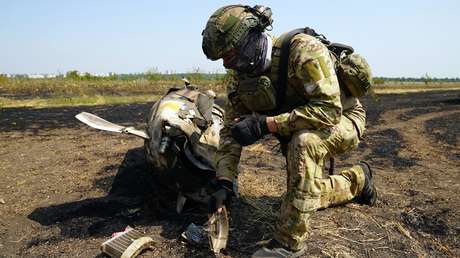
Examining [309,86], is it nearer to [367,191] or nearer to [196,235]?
[196,235]

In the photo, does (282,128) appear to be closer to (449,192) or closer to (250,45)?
(250,45)

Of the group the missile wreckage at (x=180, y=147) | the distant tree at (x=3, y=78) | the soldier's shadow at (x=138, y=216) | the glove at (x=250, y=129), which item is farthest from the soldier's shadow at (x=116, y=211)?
the distant tree at (x=3, y=78)

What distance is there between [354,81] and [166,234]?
6.92 feet

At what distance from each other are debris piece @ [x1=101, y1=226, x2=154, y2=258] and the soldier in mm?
608

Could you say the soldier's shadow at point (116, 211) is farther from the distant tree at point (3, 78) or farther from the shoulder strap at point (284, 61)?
the distant tree at point (3, 78)

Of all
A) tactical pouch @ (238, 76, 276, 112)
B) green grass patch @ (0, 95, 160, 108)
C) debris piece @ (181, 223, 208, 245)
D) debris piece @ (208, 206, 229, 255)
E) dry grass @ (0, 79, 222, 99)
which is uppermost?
tactical pouch @ (238, 76, 276, 112)

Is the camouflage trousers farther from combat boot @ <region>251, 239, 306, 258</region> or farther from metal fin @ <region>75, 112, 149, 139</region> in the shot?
metal fin @ <region>75, 112, 149, 139</region>

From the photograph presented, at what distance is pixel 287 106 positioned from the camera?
3.50 metres

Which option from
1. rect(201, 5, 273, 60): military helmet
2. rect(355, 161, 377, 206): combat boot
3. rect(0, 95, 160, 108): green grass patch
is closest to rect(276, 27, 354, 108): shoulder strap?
rect(201, 5, 273, 60): military helmet

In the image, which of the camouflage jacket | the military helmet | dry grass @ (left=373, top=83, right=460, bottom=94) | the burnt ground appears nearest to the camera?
the camouflage jacket

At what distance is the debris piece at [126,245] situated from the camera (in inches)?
129

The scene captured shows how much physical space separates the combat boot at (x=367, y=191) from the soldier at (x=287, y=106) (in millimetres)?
722

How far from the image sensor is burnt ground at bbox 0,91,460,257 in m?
3.60

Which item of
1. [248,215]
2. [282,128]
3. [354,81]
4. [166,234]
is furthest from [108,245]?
[354,81]
